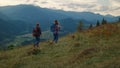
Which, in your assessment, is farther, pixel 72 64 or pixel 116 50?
pixel 116 50

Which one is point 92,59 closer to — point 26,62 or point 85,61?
point 85,61

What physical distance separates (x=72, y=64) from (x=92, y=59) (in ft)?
5.08

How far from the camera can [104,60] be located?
22.6m

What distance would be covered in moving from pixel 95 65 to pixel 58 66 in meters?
2.99

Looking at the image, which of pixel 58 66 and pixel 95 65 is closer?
pixel 95 65

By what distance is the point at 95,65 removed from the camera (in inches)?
838

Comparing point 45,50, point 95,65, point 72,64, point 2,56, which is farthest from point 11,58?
point 95,65

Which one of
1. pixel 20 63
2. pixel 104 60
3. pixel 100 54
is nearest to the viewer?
pixel 104 60

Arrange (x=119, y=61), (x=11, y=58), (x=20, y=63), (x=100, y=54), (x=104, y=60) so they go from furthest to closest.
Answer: (x=11, y=58)
(x=20, y=63)
(x=100, y=54)
(x=104, y=60)
(x=119, y=61)

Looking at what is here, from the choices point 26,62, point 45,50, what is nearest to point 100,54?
point 26,62

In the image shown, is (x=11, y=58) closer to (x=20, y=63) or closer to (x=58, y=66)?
(x=20, y=63)

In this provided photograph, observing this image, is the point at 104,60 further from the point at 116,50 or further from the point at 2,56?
the point at 2,56

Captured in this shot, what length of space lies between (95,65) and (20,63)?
767 centimetres

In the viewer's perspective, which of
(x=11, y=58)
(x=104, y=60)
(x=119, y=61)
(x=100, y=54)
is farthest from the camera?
(x=11, y=58)
